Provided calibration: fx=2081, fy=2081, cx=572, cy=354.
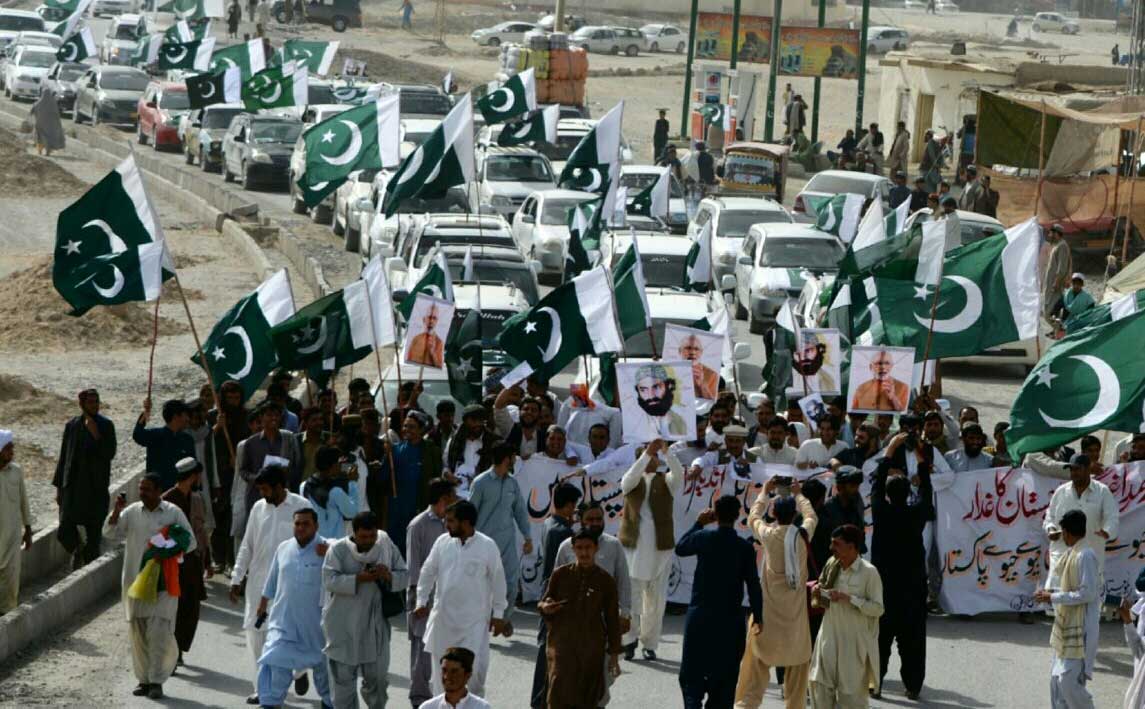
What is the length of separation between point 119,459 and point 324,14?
65413 mm

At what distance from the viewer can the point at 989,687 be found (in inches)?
481

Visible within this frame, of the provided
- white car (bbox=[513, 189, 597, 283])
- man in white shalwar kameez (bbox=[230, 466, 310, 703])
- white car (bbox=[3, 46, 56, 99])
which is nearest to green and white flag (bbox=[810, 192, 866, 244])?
white car (bbox=[513, 189, 597, 283])

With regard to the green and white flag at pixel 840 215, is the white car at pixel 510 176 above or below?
below

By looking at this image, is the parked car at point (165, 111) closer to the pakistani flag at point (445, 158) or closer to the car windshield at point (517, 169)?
the car windshield at point (517, 169)

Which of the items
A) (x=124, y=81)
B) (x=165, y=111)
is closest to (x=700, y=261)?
(x=165, y=111)

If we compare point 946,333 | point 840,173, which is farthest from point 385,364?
point 840,173

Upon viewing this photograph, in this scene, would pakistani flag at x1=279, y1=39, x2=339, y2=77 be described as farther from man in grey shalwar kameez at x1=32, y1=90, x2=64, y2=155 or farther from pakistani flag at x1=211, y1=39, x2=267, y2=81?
man in grey shalwar kameez at x1=32, y1=90, x2=64, y2=155

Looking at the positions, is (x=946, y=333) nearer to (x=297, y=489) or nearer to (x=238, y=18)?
(x=297, y=489)

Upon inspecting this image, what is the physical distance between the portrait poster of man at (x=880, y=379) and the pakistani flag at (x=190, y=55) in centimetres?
2400

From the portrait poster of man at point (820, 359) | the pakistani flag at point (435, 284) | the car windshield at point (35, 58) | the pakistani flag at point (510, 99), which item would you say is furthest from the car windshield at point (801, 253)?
the car windshield at point (35, 58)

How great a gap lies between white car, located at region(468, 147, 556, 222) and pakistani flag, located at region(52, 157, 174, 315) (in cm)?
1791

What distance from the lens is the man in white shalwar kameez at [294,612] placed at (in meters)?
10.5

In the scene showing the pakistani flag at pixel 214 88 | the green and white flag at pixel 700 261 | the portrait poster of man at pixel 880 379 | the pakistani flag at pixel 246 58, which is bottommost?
the green and white flag at pixel 700 261

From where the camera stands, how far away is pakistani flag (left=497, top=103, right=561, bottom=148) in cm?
2750
